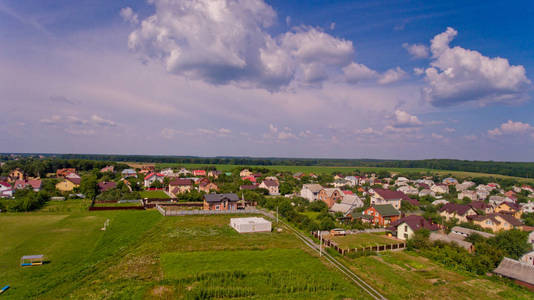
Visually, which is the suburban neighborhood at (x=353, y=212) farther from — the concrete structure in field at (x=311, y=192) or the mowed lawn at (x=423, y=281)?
the mowed lawn at (x=423, y=281)

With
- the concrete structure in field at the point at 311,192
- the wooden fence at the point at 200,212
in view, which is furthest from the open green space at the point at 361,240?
the concrete structure in field at the point at 311,192

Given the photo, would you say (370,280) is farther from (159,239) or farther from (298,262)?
(159,239)

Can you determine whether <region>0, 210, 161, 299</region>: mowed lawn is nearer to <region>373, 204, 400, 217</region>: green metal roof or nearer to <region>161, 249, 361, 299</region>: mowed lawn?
<region>161, 249, 361, 299</region>: mowed lawn

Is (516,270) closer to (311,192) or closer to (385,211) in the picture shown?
(385,211)

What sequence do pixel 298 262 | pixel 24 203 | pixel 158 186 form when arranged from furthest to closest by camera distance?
pixel 158 186
pixel 24 203
pixel 298 262

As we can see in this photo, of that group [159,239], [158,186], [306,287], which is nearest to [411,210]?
[306,287]

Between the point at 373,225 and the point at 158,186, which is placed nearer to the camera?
the point at 373,225
